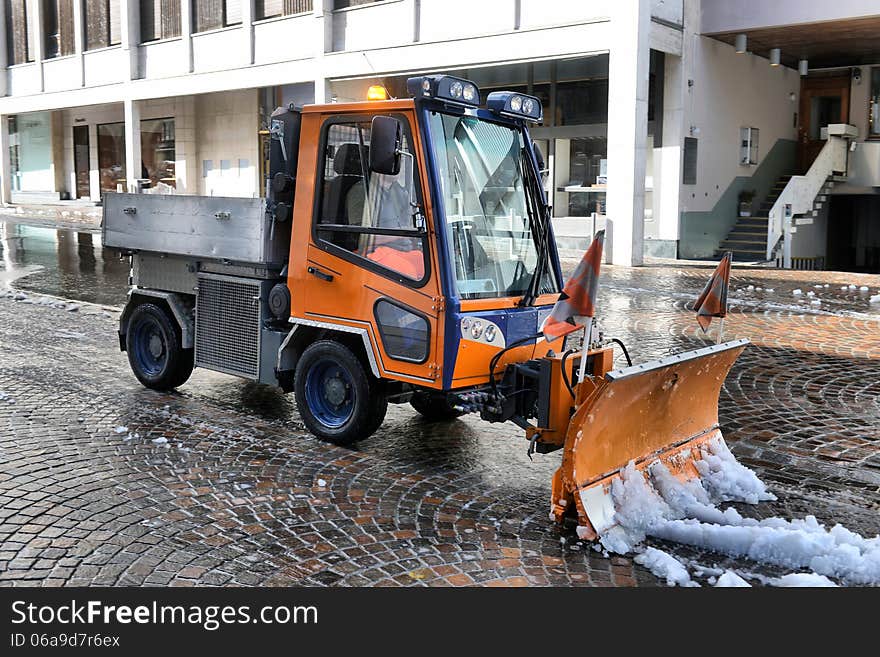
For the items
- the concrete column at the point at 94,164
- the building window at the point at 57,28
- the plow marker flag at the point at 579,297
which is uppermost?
the building window at the point at 57,28

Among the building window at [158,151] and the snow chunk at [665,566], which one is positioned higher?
the building window at [158,151]

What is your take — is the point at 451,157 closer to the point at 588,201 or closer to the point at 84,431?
the point at 84,431

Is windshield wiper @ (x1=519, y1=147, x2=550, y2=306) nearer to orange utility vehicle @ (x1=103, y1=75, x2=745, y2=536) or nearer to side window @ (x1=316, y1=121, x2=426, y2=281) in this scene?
orange utility vehicle @ (x1=103, y1=75, x2=745, y2=536)

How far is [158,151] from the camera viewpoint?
34219mm

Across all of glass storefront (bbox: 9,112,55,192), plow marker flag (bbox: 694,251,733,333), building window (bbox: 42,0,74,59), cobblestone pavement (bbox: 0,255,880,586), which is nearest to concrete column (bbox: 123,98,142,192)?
building window (bbox: 42,0,74,59)

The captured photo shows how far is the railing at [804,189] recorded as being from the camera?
885 inches

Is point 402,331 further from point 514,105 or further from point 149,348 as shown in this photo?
point 149,348

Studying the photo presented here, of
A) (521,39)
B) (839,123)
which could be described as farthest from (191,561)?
(839,123)

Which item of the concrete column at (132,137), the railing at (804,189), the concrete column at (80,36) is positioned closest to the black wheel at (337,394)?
the railing at (804,189)

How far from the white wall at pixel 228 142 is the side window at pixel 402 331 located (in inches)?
1002

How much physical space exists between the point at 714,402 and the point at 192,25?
89.1ft

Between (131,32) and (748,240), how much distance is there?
2142 centimetres

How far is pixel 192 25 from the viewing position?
96.4ft

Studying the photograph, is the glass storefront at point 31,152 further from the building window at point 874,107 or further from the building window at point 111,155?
the building window at point 874,107
